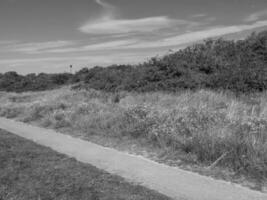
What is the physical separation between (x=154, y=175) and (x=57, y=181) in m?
1.66

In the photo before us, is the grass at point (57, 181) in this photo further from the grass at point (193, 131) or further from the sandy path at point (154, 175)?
the grass at point (193, 131)

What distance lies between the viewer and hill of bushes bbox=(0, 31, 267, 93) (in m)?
13.4

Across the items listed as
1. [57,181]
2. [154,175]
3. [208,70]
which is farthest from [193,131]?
[208,70]

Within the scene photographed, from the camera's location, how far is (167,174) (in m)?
4.98

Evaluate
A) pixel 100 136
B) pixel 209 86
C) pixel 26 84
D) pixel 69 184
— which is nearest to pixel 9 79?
pixel 26 84

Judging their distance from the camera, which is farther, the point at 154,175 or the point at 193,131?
the point at 193,131

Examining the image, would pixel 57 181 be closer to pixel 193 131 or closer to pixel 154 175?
pixel 154 175

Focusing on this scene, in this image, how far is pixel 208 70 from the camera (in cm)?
1770

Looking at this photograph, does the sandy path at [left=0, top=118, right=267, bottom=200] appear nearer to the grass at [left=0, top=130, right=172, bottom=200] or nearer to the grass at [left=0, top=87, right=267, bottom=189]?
the grass at [left=0, top=130, right=172, bottom=200]

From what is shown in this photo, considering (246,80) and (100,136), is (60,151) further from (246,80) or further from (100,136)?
(246,80)

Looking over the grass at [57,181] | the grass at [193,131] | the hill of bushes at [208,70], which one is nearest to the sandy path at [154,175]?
the grass at [57,181]

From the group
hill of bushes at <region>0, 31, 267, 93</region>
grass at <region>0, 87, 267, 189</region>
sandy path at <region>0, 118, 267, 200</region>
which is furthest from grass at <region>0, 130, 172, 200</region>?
hill of bushes at <region>0, 31, 267, 93</region>

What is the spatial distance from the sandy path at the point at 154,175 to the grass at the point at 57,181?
11.3 inches

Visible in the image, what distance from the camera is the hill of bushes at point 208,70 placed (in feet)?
44.1
